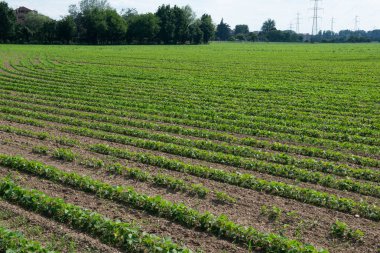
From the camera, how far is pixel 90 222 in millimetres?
7738

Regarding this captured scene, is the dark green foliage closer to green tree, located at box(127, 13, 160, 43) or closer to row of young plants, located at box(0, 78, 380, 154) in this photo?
green tree, located at box(127, 13, 160, 43)

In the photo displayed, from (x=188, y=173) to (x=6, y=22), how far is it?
3878 inches

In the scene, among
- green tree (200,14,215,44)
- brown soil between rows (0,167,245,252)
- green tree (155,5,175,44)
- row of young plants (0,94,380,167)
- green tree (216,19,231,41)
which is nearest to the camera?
brown soil between rows (0,167,245,252)

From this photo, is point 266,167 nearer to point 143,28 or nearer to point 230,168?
point 230,168

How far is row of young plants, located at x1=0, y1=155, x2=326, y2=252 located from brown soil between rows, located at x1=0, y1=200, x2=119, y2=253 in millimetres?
235

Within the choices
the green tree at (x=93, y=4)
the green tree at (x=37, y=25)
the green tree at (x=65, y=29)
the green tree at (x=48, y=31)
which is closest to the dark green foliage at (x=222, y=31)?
the green tree at (x=93, y=4)

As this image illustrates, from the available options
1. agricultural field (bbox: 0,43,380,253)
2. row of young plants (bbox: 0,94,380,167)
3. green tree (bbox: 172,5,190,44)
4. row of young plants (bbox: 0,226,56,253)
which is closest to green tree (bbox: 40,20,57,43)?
green tree (bbox: 172,5,190,44)

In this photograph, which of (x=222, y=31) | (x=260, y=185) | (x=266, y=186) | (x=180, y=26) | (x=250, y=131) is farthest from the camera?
(x=222, y=31)

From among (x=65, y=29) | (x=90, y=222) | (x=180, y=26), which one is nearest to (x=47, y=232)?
(x=90, y=222)

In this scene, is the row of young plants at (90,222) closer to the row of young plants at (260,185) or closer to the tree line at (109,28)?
the row of young plants at (260,185)

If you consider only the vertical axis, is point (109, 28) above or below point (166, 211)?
above

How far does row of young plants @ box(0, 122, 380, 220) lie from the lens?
905 cm

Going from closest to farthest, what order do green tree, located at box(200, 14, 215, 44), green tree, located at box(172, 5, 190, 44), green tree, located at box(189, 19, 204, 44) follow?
1. green tree, located at box(172, 5, 190, 44)
2. green tree, located at box(189, 19, 204, 44)
3. green tree, located at box(200, 14, 215, 44)

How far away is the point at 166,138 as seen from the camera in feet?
46.8
